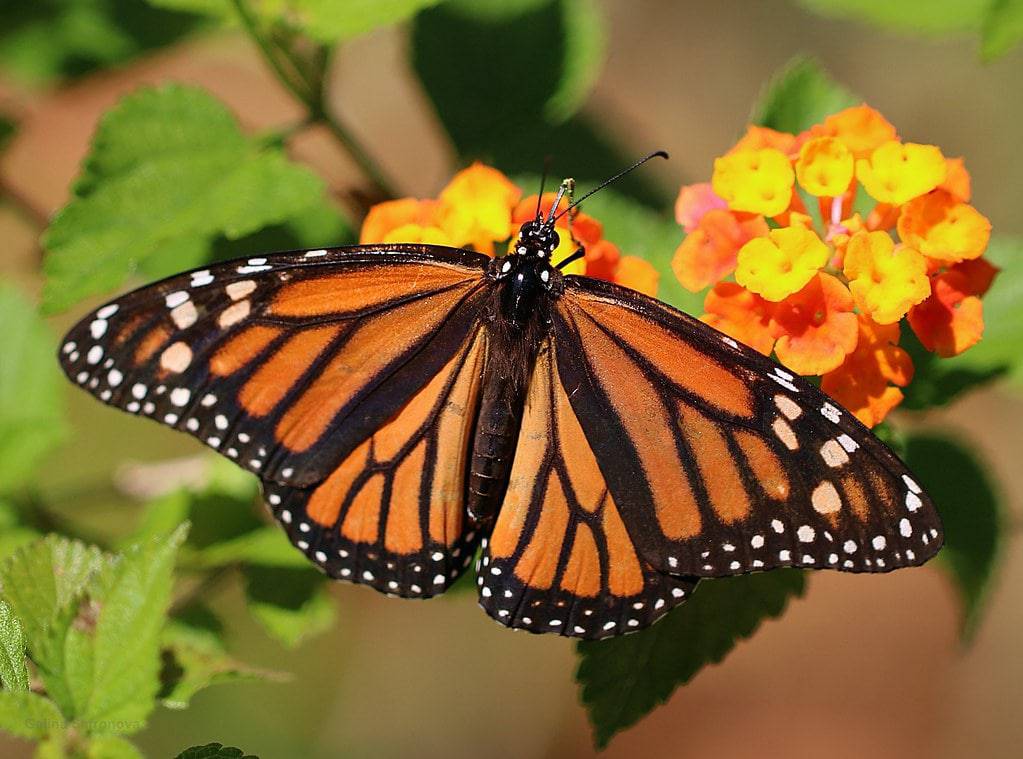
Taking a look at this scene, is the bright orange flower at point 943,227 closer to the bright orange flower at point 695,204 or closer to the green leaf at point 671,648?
the bright orange flower at point 695,204

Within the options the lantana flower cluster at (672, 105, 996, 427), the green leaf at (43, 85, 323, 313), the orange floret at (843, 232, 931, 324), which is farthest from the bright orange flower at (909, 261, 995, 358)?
the green leaf at (43, 85, 323, 313)

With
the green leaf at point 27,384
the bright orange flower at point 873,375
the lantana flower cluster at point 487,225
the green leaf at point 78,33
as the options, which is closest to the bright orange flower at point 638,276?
the lantana flower cluster at point 487,225

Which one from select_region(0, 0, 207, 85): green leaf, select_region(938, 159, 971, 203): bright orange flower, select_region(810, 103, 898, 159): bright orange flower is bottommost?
select_region(938, 159, 971, 203): bright orange flower

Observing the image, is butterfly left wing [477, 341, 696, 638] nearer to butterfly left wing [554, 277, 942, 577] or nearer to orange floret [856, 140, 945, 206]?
butterfly left wing [554, 277, 942, 577]

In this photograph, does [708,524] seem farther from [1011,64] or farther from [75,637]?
[1011,64]

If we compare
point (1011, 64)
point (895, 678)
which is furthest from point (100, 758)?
point (1011, 64)

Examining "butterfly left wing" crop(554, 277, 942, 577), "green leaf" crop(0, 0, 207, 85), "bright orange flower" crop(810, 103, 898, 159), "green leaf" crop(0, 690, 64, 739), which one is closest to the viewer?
"green leaf" crop(0, 690, 64, 739)
